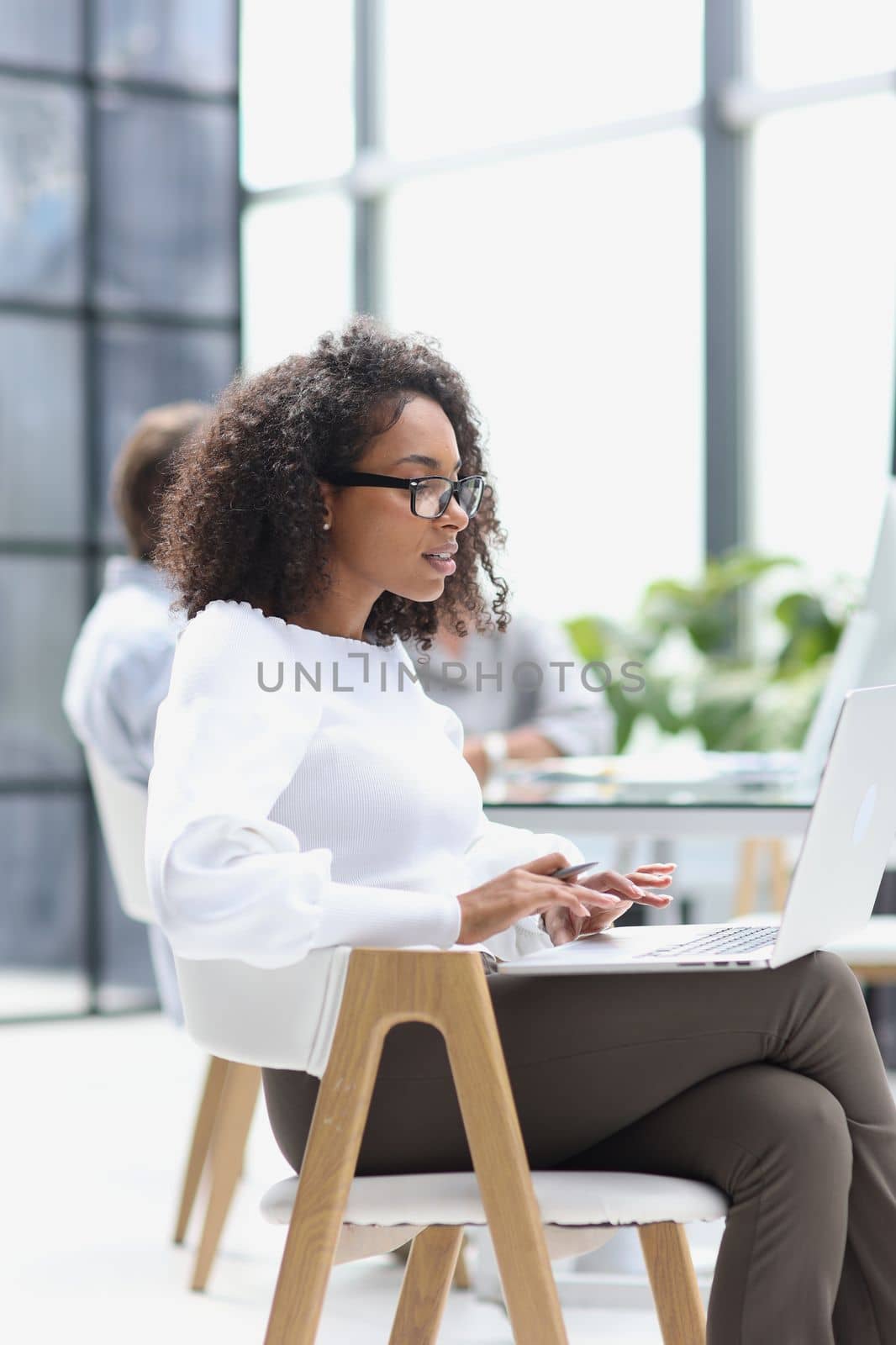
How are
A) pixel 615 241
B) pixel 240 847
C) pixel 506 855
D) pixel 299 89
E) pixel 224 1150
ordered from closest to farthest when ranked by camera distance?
pixel 240 847 < pixel 506 855 < pixel 224 1150 < pixel 615 241 < pixel 299 89

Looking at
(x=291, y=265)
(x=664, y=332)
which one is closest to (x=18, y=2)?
(x=291, y=265)

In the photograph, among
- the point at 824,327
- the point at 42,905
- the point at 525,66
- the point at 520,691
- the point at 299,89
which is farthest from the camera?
the point at 299,89

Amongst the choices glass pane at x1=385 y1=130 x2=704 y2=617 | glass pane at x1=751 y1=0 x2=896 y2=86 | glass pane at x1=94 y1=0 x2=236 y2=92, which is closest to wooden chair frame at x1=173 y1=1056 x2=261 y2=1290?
glass pane at x1=385 y1=130 x2=704 y2=617

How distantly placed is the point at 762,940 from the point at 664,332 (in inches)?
169

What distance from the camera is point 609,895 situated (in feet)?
5.09

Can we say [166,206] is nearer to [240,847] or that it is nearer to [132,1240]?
[132,1240]

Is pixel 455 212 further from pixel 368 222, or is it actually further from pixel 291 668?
pixel 291 668

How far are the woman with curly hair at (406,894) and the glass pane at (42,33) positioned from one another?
3.58m

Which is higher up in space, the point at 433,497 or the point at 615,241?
the point at 615,241

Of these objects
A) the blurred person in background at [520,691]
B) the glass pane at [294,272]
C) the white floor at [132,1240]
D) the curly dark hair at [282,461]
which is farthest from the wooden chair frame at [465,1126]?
the glass pane at [294,272]

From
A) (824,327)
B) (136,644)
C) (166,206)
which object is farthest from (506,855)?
(824,327)

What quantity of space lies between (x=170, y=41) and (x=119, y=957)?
106 inches

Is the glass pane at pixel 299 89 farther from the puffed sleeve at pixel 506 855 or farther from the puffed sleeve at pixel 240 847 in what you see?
the puffed sleeve at pixel 240 847

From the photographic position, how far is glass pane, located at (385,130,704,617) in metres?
5.61
